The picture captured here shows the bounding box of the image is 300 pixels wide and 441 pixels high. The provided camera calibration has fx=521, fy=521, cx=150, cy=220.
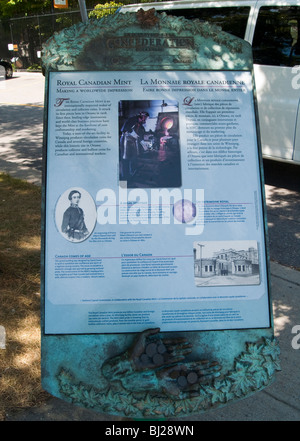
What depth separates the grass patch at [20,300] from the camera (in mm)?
3170

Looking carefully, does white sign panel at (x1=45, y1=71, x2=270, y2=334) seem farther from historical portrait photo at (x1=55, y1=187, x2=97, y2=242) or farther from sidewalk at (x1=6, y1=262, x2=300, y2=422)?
sidewalk at (x1=6, y1=262, x2=300, y2=422)

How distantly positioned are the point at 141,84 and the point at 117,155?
13.8 inches

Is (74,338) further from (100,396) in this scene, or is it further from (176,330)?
(176,330)

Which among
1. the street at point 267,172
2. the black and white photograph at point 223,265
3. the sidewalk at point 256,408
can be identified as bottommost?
the sidewalk at point 256,408

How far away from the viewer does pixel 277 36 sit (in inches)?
261

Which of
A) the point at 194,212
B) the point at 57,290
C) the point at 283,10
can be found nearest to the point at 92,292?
the point at 57,290

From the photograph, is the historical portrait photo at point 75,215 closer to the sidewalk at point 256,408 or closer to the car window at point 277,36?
the sidewalk at point 256,408

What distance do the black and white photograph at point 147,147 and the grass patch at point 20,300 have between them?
1.61 m

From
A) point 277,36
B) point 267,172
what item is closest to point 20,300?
point 277,36

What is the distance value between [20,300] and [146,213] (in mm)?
2159

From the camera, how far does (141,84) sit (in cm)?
239

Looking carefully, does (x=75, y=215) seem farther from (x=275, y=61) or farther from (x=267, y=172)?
(x=267, y=172)
